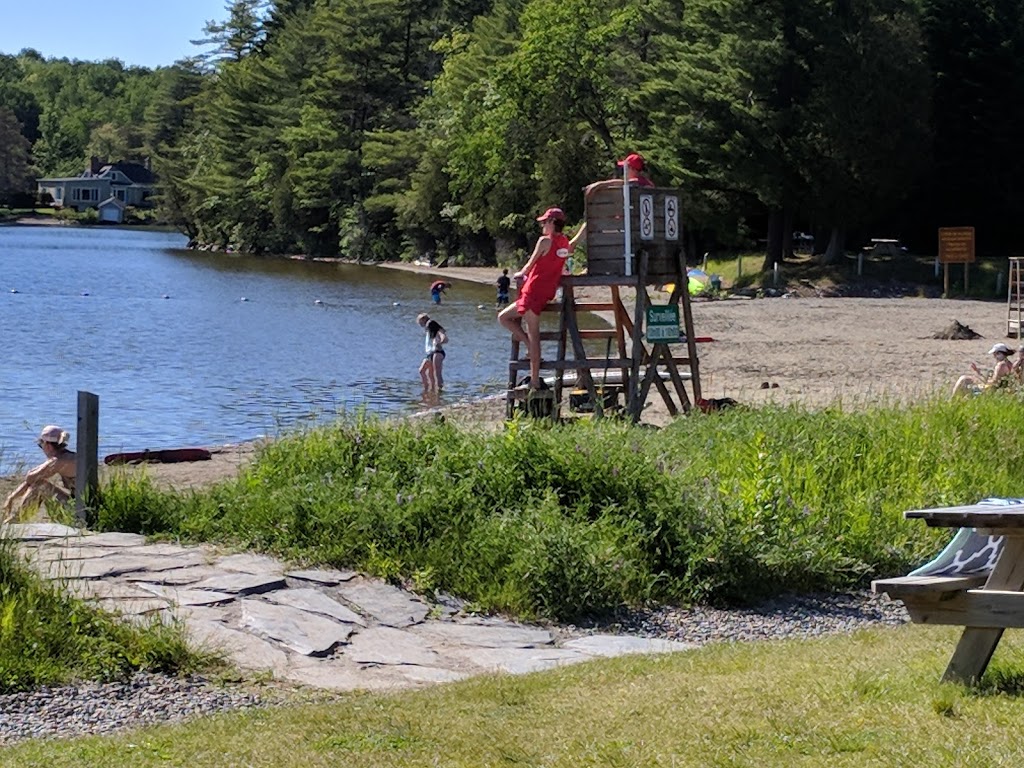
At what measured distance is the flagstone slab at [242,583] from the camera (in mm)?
8219

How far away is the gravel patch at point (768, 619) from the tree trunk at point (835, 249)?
45.7m

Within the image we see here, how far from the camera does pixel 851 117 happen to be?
4947cm

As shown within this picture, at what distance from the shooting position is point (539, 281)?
52.9ft

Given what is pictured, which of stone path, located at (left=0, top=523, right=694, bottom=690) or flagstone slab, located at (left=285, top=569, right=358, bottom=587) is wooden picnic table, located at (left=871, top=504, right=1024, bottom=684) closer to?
stone path, located at (left=0, top=523, right=694, bottom=690)

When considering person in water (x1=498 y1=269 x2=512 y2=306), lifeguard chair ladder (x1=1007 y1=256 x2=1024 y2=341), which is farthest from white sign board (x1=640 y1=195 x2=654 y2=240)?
person in water (x1=498 y1=269 x2=512 y2=306)

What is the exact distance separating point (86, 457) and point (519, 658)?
13.5 feet

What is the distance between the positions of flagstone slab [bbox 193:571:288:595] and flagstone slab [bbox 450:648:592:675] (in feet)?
4.47

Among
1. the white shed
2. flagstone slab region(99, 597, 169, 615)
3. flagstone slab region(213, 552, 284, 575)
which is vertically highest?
the white shed

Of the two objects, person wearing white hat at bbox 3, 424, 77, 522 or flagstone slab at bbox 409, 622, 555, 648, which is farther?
person wearing white hat at bbox 3, 424, 77, 522

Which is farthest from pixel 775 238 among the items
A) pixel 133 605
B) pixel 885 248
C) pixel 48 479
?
pixel 133 605

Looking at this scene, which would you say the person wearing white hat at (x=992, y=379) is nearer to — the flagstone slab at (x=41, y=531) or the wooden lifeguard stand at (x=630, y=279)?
the wooden lifeguard stand at (x=630, y=279)

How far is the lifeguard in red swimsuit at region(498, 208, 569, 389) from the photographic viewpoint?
16.0 m

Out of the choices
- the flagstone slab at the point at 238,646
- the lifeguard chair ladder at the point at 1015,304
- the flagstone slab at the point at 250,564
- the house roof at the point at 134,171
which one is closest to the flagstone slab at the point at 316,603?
the flagstone slab at the point at 250,564

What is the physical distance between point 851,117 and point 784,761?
153 ft
